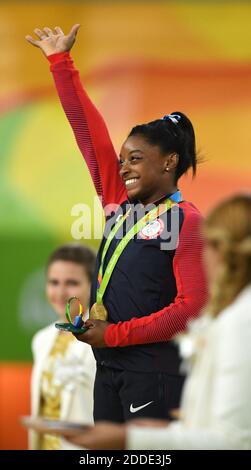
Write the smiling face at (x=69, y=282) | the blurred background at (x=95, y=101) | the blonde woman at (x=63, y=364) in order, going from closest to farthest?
the blonde woman at (x=63, y=364), the smiling face at (x=69, y=282), the blurred background at (x=95, y=101)

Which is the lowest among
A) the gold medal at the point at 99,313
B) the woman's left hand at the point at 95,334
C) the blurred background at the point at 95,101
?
the woman's left hand at the point at 95,334

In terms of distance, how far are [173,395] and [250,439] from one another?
102 centimetres

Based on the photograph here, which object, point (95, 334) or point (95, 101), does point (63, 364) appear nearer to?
point (95, 334)

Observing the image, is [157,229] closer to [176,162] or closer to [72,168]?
[176,162]

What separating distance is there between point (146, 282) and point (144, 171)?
0.34 meters

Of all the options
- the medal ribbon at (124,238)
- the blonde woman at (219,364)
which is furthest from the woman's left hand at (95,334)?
the blonde woman at (219,364)

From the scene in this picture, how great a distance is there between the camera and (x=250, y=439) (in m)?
1.75

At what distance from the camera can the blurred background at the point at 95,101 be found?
4.69m

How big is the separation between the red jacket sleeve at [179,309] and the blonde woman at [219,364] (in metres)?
0.83

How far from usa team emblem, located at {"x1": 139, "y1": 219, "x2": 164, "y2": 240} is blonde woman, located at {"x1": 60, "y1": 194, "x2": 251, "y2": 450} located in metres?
0.89

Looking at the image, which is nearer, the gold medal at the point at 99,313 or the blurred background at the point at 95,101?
the gold medal at the point at 99,313

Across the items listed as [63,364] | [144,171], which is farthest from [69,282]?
[144,171]

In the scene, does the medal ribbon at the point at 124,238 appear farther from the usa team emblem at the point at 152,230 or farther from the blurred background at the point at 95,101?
the blurred background at the point at 95,101
